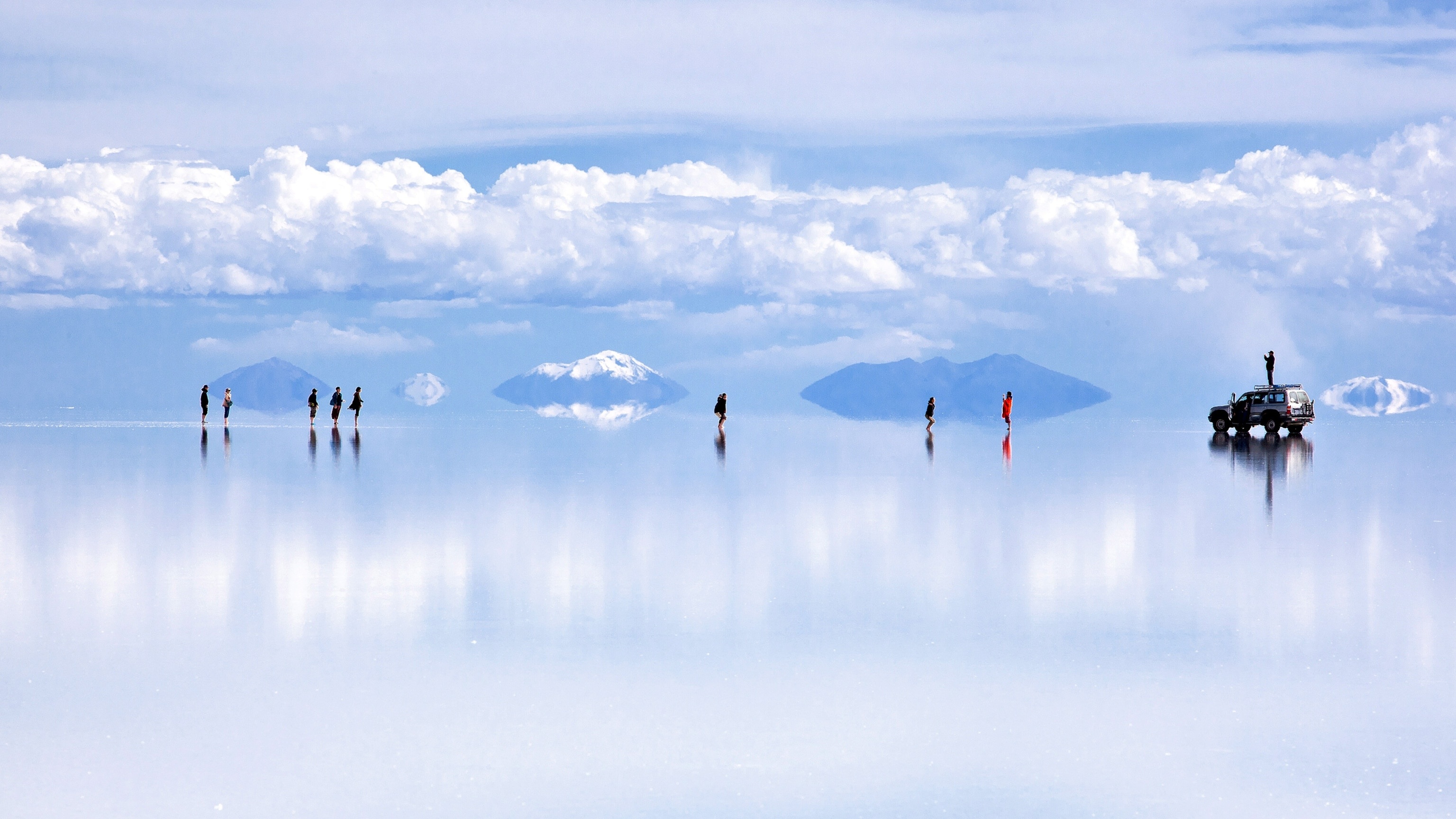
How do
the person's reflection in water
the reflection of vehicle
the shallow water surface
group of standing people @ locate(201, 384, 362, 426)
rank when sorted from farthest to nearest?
group of standing people @ locate(201, 384, 362, 426) < the reflection of vehicle < the person's reflection in water < the shallow water surface

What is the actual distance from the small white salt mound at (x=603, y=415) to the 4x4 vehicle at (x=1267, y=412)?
27210mm

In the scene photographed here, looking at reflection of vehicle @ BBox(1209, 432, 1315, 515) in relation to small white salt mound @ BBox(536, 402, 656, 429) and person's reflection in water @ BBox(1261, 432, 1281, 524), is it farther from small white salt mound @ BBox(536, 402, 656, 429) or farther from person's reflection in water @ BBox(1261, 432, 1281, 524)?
small white salt mound @ BBox(536, 402, 656, 429)

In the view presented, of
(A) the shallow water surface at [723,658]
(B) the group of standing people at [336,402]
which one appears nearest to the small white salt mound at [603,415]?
(B) the group of standing people at [336,402]

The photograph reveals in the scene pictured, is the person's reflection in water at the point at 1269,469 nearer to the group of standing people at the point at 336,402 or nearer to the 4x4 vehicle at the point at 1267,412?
the 4x4 vehicle at the point at 1267,412

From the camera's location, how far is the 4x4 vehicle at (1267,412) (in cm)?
6088

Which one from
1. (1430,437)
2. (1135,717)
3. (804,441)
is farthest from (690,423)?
(1135,717)

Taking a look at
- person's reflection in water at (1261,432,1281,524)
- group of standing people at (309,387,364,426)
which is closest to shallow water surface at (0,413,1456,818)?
person's reflection in water at (1261,432,1281,524)

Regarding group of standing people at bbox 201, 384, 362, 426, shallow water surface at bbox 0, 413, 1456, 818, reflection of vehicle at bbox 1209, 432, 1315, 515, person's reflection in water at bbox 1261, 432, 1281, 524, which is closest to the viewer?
shallow water surface at bbox 0, 413, 1456, 818

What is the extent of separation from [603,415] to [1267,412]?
53.0 metres

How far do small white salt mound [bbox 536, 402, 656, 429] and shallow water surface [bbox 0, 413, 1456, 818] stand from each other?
49410 millimetres

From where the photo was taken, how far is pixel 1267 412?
201ft

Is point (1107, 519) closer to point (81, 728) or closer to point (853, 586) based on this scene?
point (853, 586)

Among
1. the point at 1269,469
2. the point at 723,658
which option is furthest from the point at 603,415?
the point at 723,658

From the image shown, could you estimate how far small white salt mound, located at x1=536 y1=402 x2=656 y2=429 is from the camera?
3054 inches
